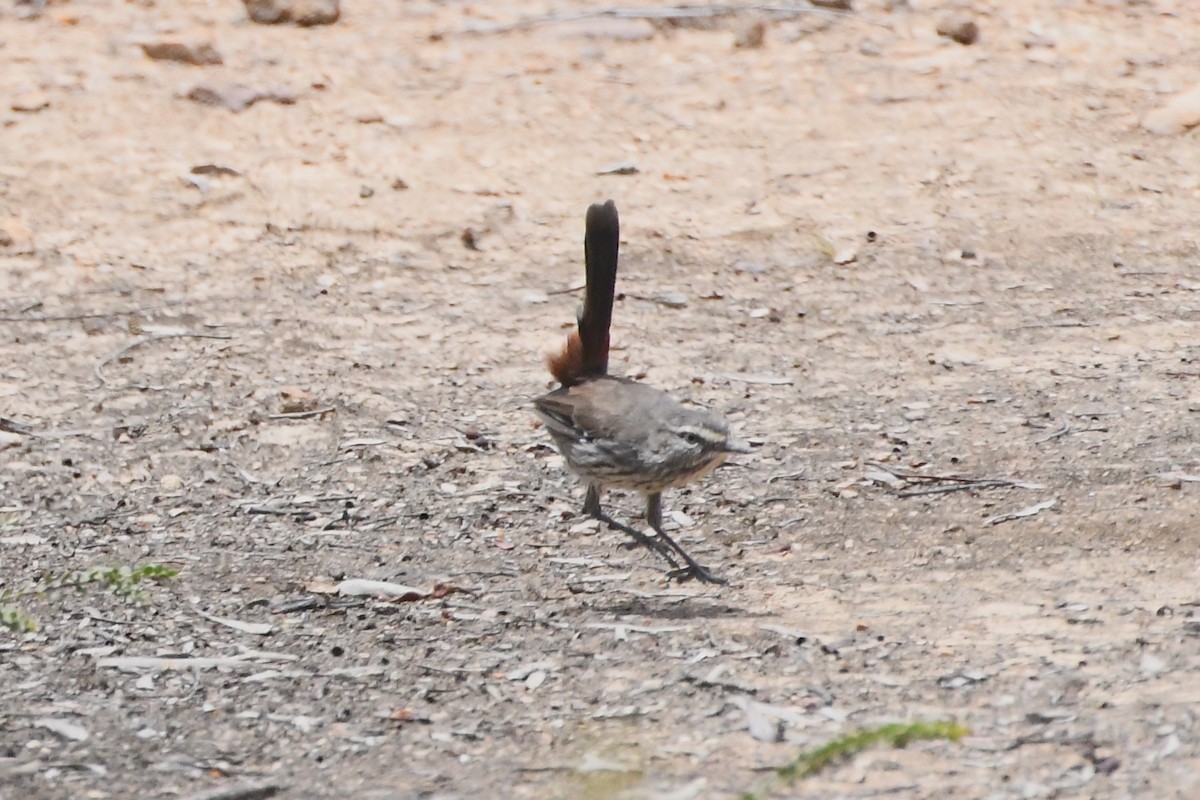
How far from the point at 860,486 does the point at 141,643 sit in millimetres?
2768

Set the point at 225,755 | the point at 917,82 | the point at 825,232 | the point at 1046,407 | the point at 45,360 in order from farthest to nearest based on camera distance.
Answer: the point at 917,82 → the point at 825,232 → the point at 45,360 → the point at 1046,407 → the point at 225,755

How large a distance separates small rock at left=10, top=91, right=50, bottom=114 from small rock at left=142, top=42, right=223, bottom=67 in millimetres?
715

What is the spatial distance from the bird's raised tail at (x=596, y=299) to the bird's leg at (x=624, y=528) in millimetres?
463

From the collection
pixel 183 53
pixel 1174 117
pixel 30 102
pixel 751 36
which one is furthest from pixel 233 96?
pixel 1174 117

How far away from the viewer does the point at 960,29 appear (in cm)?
1100

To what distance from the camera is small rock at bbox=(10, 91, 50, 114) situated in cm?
962

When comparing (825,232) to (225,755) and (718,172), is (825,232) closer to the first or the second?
(718,172)

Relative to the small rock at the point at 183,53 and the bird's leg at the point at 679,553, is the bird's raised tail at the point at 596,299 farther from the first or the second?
the small rock at the point at 183,53

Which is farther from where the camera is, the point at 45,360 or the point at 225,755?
the point at 45,360

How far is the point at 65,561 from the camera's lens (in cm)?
588

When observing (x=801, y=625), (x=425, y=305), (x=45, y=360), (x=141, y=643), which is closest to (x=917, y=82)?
(x=425, y=305)

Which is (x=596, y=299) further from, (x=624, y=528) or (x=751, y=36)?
(x=751, y=36)

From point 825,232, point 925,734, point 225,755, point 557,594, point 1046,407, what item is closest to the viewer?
point 925,734

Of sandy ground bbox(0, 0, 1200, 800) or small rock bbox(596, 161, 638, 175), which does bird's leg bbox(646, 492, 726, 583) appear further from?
small rock bbox(596, 161, 638, 175)
